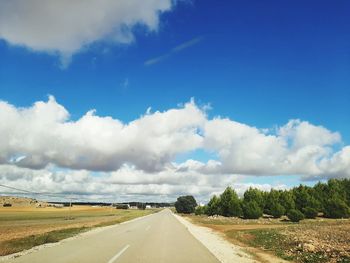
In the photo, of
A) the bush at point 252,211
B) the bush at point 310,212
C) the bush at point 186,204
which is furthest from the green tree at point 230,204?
the bush at point 186,204

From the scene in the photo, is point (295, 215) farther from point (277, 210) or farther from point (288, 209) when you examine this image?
point (277, 210)

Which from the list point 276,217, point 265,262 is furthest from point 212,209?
point 265,262

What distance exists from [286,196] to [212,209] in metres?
32.8

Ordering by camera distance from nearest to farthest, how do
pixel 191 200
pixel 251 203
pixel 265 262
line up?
pixel 265 262 → pixel 251 203 → pixel 191 200

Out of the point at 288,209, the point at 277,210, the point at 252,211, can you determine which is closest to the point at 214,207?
the point at 277,210

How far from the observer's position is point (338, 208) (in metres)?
63.7

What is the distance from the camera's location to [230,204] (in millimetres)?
77688

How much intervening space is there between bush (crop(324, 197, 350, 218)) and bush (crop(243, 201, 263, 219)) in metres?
11.4

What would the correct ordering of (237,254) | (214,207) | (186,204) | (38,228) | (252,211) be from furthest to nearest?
(186,204), (214,207), (252,211), (38,228), (237,254)

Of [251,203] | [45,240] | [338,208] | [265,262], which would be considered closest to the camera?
[265,262]

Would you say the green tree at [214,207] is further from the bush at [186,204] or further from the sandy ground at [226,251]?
the sandy ground at [226,251]

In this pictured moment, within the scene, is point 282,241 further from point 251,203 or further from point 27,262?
point 251,203

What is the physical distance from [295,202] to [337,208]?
852 centimetres

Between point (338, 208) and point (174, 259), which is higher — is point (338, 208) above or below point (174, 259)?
above
